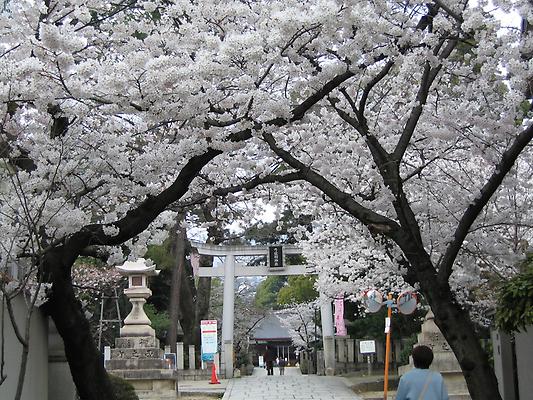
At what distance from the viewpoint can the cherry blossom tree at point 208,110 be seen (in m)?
6.76

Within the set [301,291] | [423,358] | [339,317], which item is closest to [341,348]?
[339,317]

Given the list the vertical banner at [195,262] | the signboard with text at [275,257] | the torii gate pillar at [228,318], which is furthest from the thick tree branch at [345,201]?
the vertical banner at [195,262]

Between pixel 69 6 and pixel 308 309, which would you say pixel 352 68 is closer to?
pixel 69 6

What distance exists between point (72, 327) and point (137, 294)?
11876mm

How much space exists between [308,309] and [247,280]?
1081 cm

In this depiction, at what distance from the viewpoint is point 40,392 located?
9227 mm

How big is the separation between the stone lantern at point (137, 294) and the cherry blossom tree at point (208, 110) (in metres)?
10.5

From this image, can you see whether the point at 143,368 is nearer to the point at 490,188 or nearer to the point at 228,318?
the point at 228,318

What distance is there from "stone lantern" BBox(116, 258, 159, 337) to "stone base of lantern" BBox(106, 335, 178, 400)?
0.69 ft

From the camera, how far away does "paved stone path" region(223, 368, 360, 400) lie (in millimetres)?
19125

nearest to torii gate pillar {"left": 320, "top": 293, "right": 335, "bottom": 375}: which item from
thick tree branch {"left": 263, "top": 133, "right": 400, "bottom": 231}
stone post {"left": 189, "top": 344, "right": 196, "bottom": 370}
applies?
stone post {"left": 189, "top": 344, "right": 196, "bottom": 370}

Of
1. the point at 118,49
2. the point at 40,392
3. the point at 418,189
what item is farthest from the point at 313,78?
the point at 40,392

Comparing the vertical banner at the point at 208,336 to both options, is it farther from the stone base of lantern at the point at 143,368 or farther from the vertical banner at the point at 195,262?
the vertical banner at the point at 195,262

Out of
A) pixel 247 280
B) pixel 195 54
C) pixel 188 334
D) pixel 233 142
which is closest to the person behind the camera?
pixel 195 54
